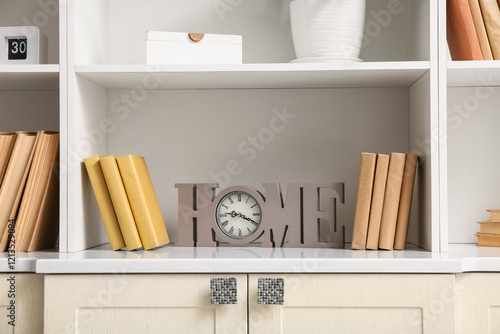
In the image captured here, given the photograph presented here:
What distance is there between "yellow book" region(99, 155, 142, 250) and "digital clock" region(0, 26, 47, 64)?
0.35 metres

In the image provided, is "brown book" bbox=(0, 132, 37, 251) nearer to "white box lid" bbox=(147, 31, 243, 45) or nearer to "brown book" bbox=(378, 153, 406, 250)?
"white box lid" bbox=(147, 31, 243, 45)

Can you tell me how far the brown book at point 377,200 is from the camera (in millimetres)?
1400

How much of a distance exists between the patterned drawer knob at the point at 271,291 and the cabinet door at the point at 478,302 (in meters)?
0.39

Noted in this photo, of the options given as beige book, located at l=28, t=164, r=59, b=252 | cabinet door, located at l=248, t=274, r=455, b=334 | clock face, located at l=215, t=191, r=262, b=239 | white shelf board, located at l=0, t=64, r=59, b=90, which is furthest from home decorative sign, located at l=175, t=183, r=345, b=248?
white shelf board, located at l=0, t=64, r=59, b=90

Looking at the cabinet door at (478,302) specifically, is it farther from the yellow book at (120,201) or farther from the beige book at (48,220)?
the beige book at (48,220)

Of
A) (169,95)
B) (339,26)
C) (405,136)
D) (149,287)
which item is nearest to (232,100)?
(169,95)

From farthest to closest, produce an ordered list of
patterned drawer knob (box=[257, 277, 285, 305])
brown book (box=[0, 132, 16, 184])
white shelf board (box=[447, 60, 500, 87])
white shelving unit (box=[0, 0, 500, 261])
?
white shelving unit (box=[0, 0, 500, 261]), brown book (box=[0, 132, 16, 184]), white shelf board (box=[447, 60, 500, 87]), patterned drawer knob (box=[257, 277, 285, 305])

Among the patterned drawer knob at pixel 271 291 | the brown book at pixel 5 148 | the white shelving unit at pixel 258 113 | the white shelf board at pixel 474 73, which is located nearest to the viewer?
the patterned drawer knob at pixel 271 291

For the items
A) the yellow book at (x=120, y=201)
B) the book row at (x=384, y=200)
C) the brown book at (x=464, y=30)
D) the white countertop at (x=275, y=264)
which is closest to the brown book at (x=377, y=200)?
the book row at (x=384, y=200)

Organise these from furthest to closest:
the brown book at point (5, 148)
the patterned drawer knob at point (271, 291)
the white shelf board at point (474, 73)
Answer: the brown book at point (5, 148) → the white shelf board at point (474, 73) → the patterned drawer knob at point (271, 291)

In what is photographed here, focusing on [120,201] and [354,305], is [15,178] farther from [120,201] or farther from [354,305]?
[354,305]

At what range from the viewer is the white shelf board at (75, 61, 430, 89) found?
1.39 metres

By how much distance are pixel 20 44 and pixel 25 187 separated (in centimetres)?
38

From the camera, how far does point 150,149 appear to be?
1710mm
